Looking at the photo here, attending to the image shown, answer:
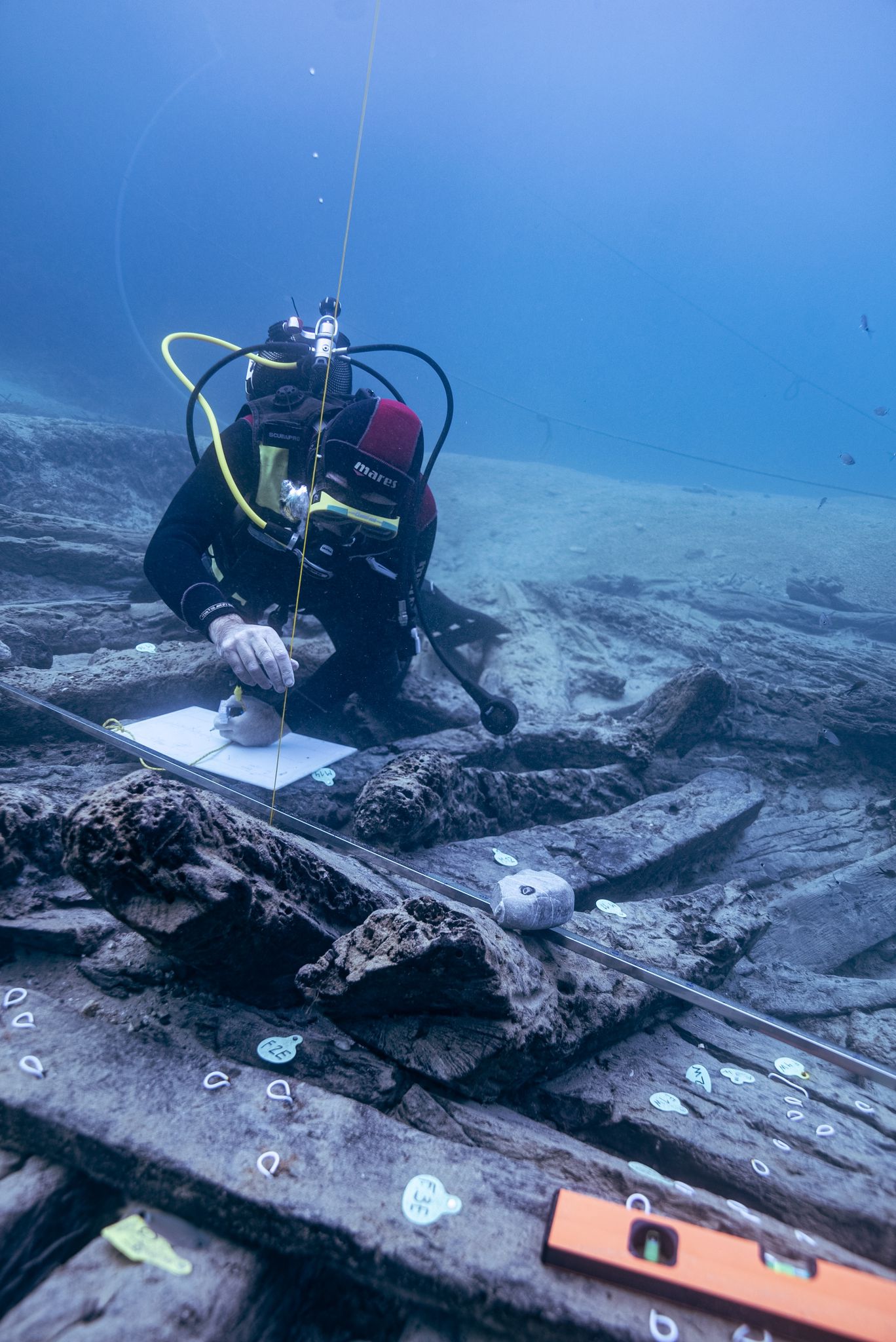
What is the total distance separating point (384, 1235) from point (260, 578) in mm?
3318

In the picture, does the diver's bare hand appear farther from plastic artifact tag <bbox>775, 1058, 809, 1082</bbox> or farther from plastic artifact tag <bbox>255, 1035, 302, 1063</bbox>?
plastic artifact tag <bbox>775, 1058, 809, 1082</bbox>

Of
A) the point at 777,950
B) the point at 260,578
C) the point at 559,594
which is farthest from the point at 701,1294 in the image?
the point at 559,594

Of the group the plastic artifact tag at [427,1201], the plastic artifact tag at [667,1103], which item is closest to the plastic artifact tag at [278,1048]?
the plastic artifact tag at [427,1201]

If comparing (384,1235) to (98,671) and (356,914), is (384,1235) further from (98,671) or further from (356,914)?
(98,671)

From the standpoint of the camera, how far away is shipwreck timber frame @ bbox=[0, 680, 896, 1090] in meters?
1.68

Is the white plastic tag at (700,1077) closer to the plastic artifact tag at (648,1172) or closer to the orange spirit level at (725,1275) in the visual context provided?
the plastic artifact tag at (648,1172)

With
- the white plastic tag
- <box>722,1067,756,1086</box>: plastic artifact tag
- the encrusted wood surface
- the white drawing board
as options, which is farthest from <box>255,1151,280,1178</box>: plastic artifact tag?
the white drawing board

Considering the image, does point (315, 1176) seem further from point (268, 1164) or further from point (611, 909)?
point (611, 909)

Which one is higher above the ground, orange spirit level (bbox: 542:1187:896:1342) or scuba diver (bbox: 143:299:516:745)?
scuba diver (bbox: 143:299:516:745)

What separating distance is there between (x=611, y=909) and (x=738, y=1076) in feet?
2.45

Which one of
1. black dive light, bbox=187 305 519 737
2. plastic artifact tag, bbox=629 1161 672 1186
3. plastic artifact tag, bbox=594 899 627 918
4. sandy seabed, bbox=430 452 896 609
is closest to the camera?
plastic artifact tag, bbox=629 1161 672 1186

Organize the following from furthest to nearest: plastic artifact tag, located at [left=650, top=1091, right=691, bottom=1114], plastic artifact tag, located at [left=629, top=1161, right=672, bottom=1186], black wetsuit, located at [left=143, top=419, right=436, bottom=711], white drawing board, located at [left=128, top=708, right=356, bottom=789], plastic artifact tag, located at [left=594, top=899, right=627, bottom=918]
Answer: black wetsuit, located at [left=143, top=419, right=436, bottom=711] < white drawing board, located at [left=128, top=708, right=356, bottom=789] < plastic artifact tag, located at [left=594, top=899, right=627, bottom=918] < plastic artifact tag, located at [left=650, top=1091, right=691, bottom=1114] < plastic artifact tag, located at [left=629, top=1161, right=672, bottom=1186]

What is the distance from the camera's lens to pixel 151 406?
2536 centimetres

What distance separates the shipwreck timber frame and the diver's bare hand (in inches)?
20.6
